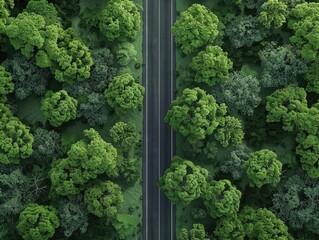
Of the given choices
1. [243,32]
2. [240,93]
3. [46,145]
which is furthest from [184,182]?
[243,32]

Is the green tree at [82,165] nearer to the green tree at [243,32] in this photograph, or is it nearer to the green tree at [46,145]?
the green tree at [46,145]

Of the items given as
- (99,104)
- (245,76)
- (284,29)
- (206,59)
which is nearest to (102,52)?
(99,104)

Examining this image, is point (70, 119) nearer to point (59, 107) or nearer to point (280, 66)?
point (59, 107)

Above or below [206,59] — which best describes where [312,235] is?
below

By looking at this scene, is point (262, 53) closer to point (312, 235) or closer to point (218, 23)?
point (218, 23)

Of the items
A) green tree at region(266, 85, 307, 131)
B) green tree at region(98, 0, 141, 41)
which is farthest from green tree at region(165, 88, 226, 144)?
green tree at region(98, 0, 141, 41)

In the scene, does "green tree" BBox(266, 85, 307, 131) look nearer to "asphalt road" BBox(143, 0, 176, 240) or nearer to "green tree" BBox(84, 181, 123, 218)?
"asphalt road" BBox(143, 0, 176, 240)
